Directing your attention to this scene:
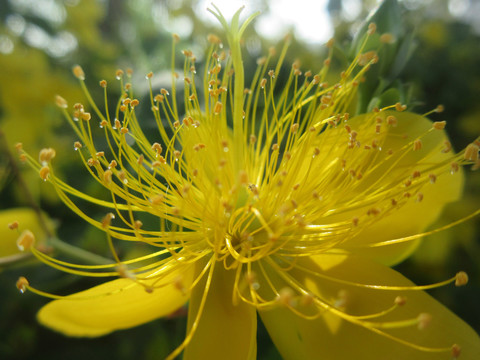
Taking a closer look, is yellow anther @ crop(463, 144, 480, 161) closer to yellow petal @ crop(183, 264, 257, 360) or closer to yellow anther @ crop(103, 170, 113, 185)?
yellow petal @ crop(183, 264, 257, 360)

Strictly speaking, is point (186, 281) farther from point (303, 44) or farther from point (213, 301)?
point (303, 44)

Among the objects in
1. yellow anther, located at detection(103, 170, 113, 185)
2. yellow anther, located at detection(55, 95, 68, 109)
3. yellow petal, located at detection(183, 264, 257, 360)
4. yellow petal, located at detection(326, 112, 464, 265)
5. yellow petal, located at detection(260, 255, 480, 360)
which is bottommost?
yellow petal, located at detection(260, 255, 480, 360)

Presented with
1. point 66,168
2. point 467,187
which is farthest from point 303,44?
point 66,168

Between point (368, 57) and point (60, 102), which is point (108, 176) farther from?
point (368, 57)

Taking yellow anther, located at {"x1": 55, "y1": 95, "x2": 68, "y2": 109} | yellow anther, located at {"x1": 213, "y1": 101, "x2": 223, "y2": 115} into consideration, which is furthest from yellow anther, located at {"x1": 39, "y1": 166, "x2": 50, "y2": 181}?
yellow anther, located at {"x1": 213, "y1": 101, "x2": 223, "y2": 115}

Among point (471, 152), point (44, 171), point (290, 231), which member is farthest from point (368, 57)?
point (44, 171)

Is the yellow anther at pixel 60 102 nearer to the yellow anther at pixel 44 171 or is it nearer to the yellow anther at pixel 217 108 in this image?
the yellow anther at pixel 44 171
